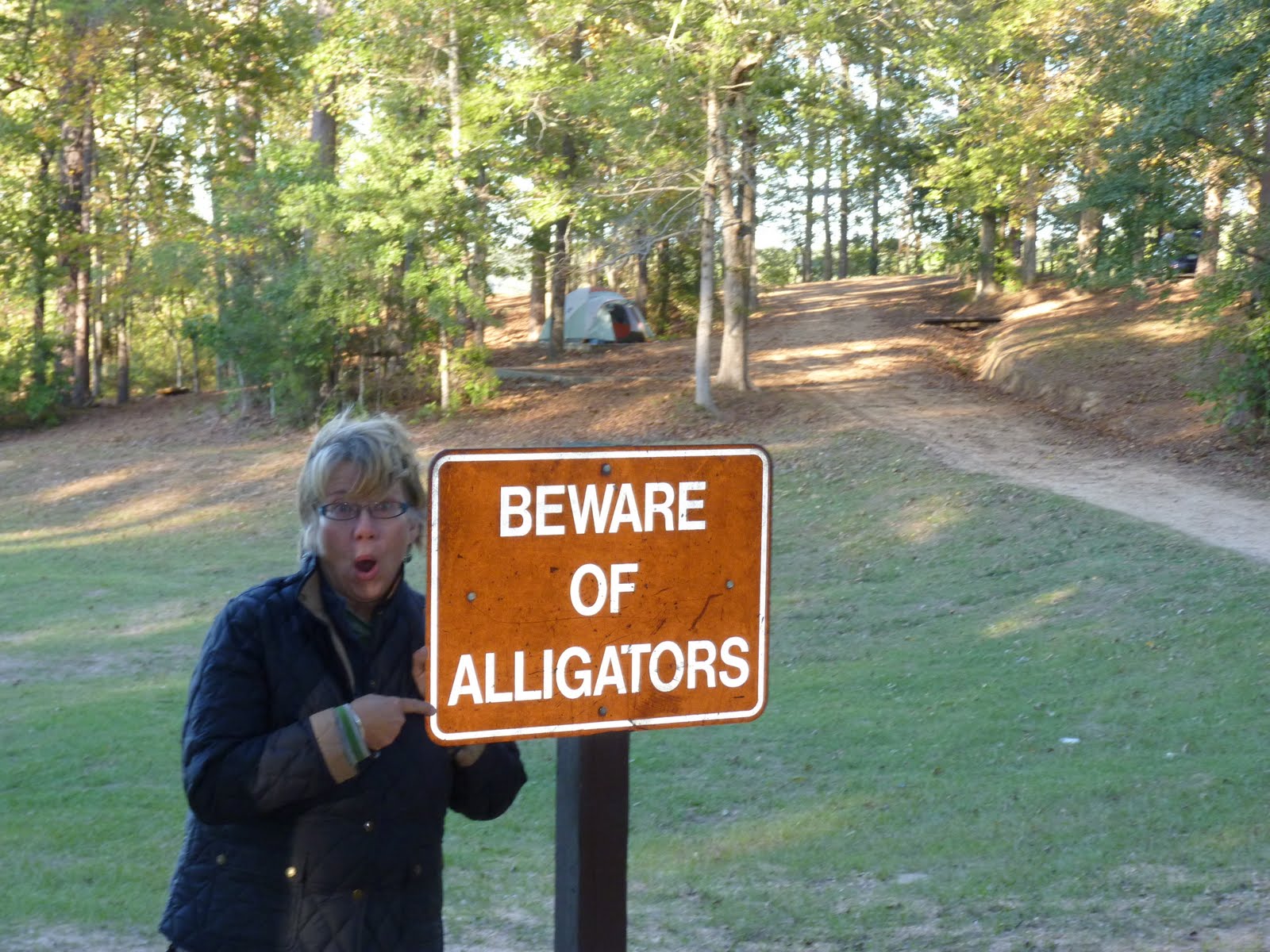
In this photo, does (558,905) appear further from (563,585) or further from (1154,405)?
(1154,405)

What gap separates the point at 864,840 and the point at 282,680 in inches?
180

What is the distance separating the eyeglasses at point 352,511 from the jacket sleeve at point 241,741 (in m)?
0.21

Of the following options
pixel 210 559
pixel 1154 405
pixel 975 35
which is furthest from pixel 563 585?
pixel 1154 405

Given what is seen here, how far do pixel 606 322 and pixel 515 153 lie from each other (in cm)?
1113

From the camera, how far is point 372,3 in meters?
21.9

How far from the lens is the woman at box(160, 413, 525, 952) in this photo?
2459 mm

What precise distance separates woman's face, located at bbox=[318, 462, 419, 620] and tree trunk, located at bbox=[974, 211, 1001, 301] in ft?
109

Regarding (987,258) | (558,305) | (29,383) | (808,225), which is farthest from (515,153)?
(808,225)

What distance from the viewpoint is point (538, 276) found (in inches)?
993

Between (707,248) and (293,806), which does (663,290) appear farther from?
(293,806)

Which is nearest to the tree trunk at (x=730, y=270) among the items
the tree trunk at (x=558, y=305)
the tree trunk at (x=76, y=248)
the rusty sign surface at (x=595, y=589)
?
the tree trunk at (x=558, y=305)

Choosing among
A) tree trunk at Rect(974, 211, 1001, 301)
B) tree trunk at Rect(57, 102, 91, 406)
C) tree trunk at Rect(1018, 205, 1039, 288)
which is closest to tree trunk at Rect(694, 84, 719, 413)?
tree trunk at Rect(1018, 205, 1039, 288)

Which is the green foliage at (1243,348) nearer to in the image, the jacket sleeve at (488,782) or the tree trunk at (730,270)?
the tree trunk at (730,270)

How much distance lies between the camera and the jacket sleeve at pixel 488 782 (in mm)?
2658
